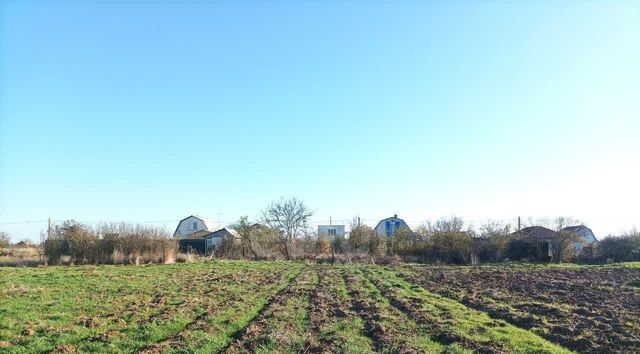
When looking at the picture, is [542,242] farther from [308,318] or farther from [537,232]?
[308,318]

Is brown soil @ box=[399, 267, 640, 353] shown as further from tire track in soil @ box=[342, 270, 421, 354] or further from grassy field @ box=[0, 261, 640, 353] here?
tire track in soil @ box=[342, 270, 421, 354]

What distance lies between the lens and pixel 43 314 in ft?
38.5

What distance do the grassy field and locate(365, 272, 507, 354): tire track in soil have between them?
3 cm

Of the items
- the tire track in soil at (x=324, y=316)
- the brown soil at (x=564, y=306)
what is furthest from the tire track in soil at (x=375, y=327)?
the brown soil at (x=564, y=306)

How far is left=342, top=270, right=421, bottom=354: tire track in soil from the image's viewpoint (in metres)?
9.18

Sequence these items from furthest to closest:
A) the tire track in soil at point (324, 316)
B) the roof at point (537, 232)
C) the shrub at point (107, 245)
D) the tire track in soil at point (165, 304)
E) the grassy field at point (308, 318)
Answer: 1. the roof at point (537, 232)
2. the shrub at point (107, 245)
3. the tire track in soil at point (165, 304)
4. the grassy field at point (308, 318)
5. the tire track in soil at point (324, 316)

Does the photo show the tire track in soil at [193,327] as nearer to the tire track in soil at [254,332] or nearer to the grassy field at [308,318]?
the grassy field at [308,318]

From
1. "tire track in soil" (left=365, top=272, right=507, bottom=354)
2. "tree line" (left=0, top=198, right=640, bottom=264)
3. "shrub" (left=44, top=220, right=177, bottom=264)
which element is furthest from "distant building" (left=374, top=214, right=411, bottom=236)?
"tire track in soil" (left=365, top=272, right=507, bottom=354)

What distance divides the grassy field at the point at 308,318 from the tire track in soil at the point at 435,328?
0.11ft

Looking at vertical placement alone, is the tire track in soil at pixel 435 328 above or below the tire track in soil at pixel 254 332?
below

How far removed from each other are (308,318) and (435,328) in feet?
10.7

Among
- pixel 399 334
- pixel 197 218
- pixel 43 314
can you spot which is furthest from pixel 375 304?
pixel 197 218

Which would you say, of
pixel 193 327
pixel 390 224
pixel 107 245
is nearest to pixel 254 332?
pixel 193 327

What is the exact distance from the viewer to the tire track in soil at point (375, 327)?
30.1ft
